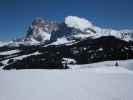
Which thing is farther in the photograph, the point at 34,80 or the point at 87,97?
the point at 34,80

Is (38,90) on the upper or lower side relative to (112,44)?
lower

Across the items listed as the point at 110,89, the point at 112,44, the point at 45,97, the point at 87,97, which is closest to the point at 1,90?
the point at 45,97

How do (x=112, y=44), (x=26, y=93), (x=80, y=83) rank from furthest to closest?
(x=112, y=44) → (x=80, y=83) → (x=26, y=93)

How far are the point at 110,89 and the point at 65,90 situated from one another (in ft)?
10.7

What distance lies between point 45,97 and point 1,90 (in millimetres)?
3500

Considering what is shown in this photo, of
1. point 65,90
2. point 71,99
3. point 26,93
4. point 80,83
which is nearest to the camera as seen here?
point 71,99

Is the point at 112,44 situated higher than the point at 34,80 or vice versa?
the point at 112,44

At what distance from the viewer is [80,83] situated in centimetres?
1662

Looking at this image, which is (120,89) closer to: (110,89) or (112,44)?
(110,89)

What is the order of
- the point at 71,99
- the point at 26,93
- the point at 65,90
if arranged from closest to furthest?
1. the point at 71,99
2. the point at 26,93
3. the point at 65,90

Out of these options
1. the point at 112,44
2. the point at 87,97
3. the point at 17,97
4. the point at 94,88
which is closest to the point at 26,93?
the point at 17,97

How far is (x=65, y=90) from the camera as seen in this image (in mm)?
14234

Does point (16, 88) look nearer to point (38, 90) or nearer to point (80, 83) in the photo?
point (38, 90)

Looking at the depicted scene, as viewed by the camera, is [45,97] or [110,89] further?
[110,89]
